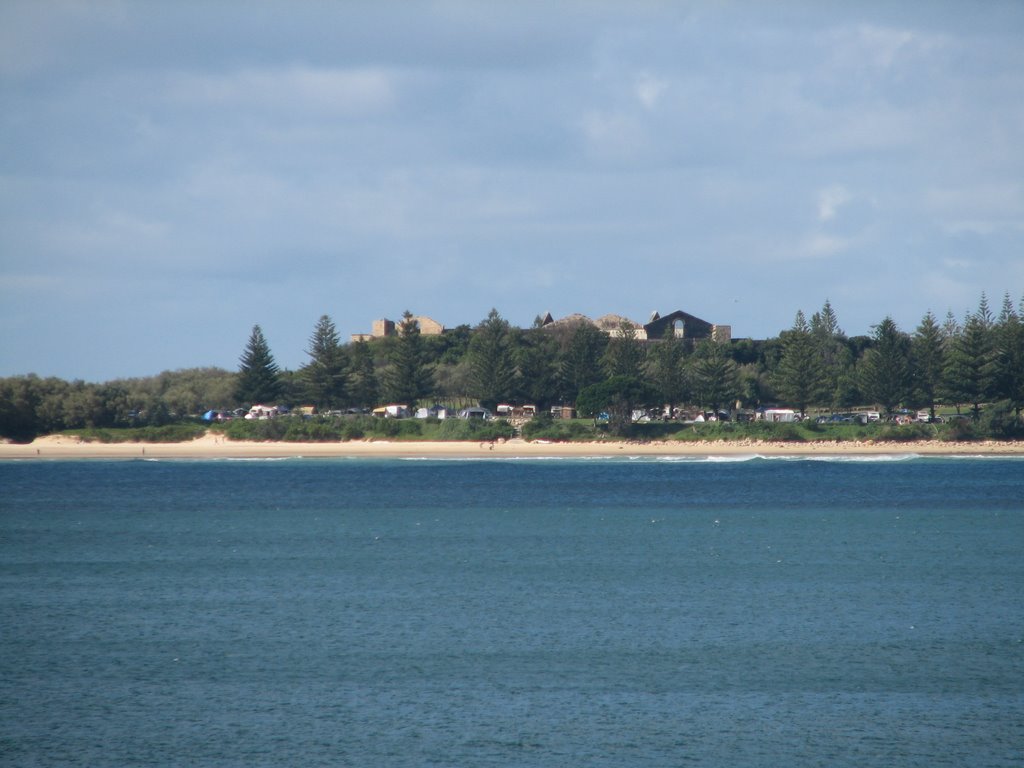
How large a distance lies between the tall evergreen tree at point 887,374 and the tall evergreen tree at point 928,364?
0.89 meters

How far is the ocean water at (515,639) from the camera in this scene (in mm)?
12781

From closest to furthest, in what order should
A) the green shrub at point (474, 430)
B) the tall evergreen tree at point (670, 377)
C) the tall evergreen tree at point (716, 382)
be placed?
the green shrub at point (474, 430) < the tall evergreen tree at point (716, 382) < the tall evergreen tree at point (670, 377)

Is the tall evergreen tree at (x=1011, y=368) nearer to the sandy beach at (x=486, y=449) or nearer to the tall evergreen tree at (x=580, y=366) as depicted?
the sandy beach at (x=486, y=449)

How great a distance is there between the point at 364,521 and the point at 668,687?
22533 mm

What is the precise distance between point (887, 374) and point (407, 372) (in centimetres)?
3452

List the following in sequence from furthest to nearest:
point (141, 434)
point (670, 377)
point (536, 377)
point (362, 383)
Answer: point (362, 383)
point (536, 377)
point (670, 377)
point (141, 434)

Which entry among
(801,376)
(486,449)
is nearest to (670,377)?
(801,376)

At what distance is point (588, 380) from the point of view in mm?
82312

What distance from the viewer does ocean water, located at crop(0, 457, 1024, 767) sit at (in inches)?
503

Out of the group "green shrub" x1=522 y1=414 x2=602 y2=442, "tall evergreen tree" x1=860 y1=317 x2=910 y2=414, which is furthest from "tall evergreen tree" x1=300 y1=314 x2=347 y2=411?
"tall evergreen tree" x1=860 y1=317 x2=910 y2=414

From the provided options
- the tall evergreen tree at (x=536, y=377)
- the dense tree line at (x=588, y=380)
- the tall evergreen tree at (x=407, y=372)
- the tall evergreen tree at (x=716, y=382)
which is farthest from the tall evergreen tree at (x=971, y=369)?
the tall evergreen tree at (x=407, y=372)

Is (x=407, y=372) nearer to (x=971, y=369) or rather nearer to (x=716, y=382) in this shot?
(x=716, y=382)

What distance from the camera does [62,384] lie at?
7769cm

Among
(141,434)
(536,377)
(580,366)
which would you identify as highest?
(580,366)
